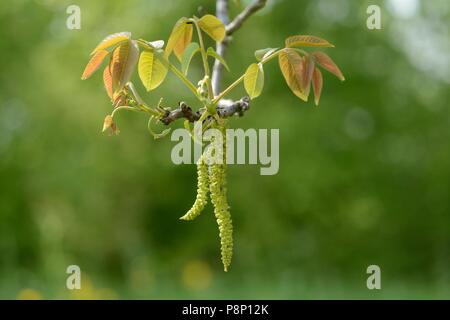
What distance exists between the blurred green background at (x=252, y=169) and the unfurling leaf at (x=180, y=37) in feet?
16.6

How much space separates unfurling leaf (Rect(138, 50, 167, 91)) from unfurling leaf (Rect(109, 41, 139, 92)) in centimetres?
4

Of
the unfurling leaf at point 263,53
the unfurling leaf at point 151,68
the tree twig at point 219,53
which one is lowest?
the unfurling leaf at point 151,68

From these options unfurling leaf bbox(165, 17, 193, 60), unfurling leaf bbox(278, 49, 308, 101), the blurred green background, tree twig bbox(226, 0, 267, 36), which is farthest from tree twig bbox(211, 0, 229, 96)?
the blurred green background

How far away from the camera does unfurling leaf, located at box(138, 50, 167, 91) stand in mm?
1309

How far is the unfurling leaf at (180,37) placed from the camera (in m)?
1.40

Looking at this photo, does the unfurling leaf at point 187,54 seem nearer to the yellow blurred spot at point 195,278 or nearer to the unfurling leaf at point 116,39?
the unfurling leaf at point 116,39

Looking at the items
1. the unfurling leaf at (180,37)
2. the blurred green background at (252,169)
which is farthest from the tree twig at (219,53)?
the blurred green background at (252,169)

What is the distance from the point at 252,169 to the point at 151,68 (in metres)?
5.69

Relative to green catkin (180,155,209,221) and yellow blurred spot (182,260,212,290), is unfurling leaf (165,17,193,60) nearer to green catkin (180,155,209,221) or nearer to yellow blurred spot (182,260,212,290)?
green catkin (180,155,209,221)

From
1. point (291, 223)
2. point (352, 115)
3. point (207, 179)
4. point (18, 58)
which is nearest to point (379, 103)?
point (352, 115)

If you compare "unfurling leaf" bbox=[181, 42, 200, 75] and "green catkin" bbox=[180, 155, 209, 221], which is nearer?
"green catkin" bbox=[180, 155, 209, 221]

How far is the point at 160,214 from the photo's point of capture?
7.69 meters

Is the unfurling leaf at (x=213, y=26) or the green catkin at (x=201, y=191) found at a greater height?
the unfurling leaf at (x=213, y=26)

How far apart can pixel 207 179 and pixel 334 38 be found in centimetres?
621
